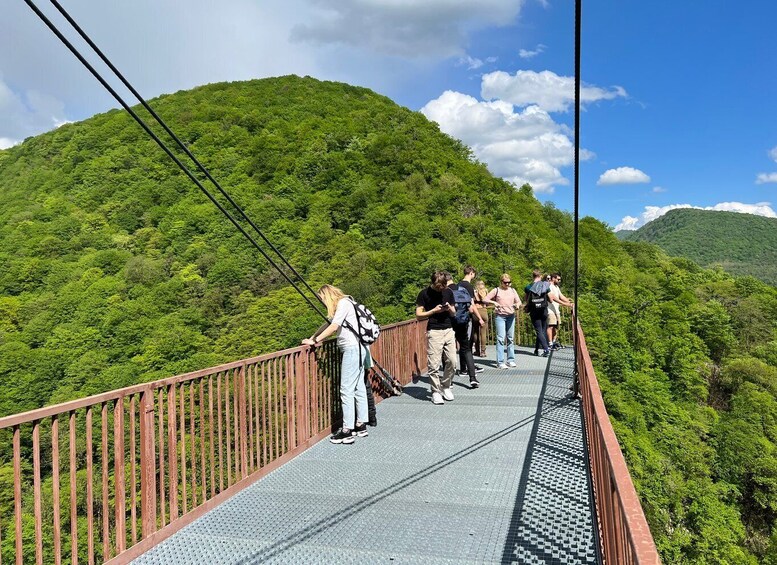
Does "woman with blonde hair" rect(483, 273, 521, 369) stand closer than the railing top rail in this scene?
No

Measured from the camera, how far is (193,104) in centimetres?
9306

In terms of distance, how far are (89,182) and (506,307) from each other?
8734 centimetres

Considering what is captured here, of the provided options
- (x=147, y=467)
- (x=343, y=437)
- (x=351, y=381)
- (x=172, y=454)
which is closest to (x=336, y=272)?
(x=343, y=437)

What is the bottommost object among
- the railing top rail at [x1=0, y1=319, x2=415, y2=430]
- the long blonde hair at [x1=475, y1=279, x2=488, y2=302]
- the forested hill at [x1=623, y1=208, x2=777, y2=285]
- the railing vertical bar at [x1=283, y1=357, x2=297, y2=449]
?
the railing vertical bar at [x1=283, y1=357, x2=297, y2=449]

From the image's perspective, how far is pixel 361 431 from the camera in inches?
223

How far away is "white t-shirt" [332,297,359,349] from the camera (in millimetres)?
5289

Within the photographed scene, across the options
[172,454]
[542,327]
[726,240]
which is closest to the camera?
[172,454]

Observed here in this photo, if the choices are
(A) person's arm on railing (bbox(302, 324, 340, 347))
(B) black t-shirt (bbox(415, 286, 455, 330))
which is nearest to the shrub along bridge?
(A) person's arm on railing (bbox(302, 324, 340, 347))

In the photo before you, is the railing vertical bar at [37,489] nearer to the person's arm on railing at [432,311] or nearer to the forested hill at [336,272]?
the person's arm on railing at [432,311]

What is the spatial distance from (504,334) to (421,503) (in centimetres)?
602

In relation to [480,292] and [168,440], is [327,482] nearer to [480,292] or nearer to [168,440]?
[168,440]

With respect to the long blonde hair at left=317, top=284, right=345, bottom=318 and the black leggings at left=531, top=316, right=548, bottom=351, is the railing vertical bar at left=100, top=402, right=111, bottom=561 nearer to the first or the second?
the long blonde hair at left=317, top=284, right=345, bottom=318

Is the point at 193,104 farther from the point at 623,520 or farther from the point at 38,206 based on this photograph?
the point at 623,520

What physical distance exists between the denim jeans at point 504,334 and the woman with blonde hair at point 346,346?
444cm
